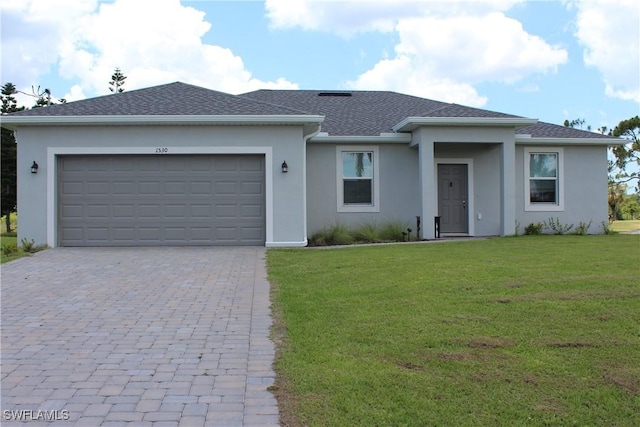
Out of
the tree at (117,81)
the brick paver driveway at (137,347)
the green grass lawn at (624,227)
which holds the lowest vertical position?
the brick paver driveway at (137,347)

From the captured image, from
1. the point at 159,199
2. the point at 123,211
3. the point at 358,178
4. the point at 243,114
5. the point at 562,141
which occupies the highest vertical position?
the point at 243,114

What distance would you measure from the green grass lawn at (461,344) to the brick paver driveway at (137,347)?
37cm

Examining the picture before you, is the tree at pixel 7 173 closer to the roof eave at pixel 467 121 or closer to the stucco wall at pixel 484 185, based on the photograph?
the roof eave at pixel 467 121

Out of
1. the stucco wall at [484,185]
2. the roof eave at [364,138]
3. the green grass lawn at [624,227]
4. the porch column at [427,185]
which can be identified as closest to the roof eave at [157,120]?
the roof eave at [364,138]

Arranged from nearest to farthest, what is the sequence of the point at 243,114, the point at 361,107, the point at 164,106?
the point at 243,114 → the point at 164,106 → the point at 361,107

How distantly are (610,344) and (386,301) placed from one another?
8.66 ft

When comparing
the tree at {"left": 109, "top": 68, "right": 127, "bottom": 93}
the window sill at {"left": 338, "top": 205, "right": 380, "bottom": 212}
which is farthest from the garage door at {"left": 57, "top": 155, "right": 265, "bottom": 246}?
the tree at {"left": 109, "top": 68, "right": 127, "bottom": 93}

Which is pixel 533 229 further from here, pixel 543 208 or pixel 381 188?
pixel 381 188

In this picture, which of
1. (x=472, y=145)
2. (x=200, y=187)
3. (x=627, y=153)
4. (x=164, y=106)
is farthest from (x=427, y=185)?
(x=627, y=153)

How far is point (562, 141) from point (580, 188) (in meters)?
1.63

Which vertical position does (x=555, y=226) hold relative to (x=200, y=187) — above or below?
below

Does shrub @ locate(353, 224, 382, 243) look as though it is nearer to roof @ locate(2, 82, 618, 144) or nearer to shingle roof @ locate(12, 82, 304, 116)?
roof @ locate(2, 82, 618, 144)

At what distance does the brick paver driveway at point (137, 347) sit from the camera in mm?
3760

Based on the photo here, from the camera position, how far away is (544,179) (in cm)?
1692
